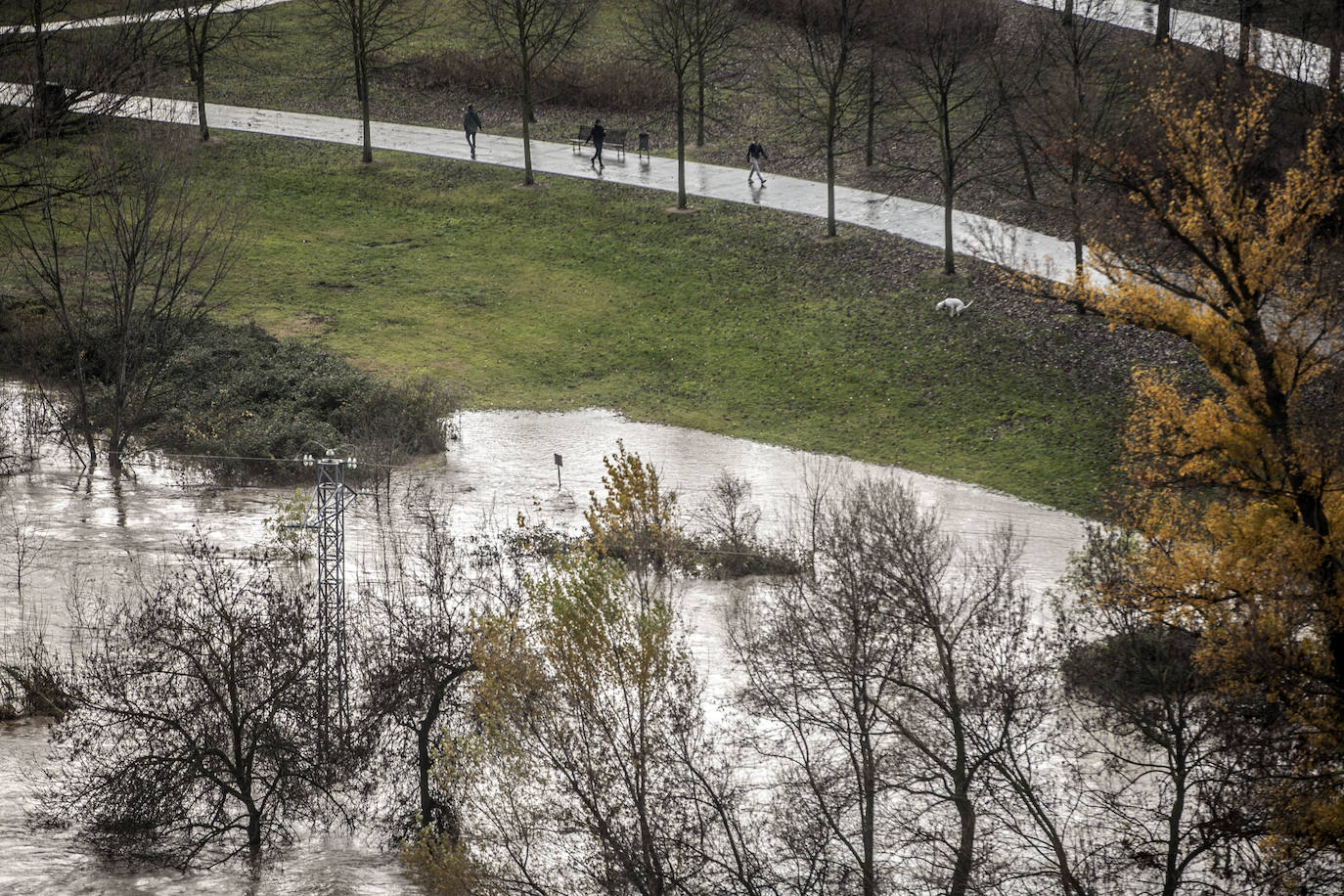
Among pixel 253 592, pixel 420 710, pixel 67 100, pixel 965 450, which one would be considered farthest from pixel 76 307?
pixel 965 450

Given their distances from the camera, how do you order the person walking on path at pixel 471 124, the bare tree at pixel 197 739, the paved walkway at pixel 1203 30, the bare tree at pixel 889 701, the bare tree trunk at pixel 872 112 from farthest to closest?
1. the person walking on path at pixel 471 124
2. the bare tree trunk at pixel 872 112
3. the paved walkway at pixel 1203 30
4. the bare tree at pixel 197 739
5. the bare tree at pixel 889 701

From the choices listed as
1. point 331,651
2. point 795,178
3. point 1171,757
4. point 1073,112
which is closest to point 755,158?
point 795,178

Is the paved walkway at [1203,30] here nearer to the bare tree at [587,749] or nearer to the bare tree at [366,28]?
the bare tree at [366,28]

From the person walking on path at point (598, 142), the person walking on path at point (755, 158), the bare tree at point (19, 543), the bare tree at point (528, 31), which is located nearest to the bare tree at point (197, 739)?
the bare tree at point (19, 543)

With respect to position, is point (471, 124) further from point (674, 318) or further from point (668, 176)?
point (674, 318)

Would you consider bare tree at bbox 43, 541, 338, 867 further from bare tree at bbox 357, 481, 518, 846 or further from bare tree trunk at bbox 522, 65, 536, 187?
bare tree trunk at bbox 522, 65, 536, 187

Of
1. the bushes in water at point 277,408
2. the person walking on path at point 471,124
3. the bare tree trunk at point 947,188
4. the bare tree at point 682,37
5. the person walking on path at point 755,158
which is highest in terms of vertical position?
the bare tree at point 682,37
